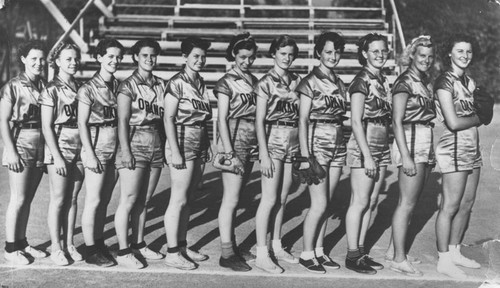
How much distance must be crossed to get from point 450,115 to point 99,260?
2.60 metres

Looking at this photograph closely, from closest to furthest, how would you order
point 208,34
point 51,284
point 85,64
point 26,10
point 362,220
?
point 51,284 < point 362,220 < point 26,10 < point 85,64 < point 208,34

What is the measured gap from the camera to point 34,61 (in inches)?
169

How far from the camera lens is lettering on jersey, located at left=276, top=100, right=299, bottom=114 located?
431 cm

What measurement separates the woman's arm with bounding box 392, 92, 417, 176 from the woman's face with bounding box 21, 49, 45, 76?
245cm

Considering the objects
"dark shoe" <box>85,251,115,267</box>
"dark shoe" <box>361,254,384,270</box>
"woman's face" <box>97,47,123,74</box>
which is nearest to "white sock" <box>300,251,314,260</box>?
"dark shoe" <box>361,254,384,270</box>

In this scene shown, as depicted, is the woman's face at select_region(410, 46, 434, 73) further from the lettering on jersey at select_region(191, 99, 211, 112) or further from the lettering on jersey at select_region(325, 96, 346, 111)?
the lettering on jersey at select_region(191, 99, 211, 112)

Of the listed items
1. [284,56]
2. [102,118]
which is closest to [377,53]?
[284,56]

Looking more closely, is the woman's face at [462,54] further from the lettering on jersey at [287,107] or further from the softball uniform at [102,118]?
the softball uniform at [102,118]

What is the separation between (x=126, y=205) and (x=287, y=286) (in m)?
1.24

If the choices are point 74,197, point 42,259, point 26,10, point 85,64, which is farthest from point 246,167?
point 85,64

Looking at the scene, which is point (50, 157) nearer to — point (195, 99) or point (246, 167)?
point (195, 99)

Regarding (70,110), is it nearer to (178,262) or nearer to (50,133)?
(50,133)

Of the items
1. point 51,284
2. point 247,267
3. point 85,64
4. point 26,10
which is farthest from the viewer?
point 85,64

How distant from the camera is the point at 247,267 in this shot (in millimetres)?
4336
